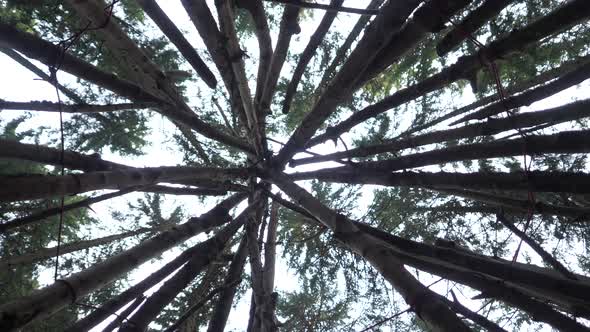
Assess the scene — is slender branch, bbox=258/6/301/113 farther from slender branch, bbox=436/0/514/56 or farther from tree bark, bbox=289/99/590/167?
slender branch, bbox=436/0/514/56

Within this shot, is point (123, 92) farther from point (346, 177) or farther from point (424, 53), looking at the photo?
point (424, 53)

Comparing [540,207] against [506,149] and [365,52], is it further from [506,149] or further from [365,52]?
[365,52]

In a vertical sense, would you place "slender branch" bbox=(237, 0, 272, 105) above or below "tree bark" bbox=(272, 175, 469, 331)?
above

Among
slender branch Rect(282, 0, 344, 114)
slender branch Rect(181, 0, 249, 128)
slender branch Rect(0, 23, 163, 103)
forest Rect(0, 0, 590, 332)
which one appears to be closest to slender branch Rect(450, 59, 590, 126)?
forest Rect(0, 0, 590, 332)

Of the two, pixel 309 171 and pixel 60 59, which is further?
pixel 309 171

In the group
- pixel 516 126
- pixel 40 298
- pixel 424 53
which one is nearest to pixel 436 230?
pixel 424 53

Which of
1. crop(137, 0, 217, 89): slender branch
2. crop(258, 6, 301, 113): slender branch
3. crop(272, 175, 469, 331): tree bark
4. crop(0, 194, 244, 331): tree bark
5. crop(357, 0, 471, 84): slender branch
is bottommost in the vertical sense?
crop(0, 194, 244, 331): tree bark

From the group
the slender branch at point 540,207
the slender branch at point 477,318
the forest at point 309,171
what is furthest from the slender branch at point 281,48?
the slender branch at point 477,318

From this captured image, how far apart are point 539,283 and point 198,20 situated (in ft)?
13.6

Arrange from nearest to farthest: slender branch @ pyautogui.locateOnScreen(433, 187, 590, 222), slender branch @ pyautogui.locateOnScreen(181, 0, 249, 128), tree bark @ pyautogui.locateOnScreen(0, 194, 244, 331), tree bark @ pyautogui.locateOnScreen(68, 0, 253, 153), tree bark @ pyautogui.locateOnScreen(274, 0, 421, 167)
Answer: tree bark @ pyautogui.locateOnScreen(0, 194, 244, 331) < tree bark @ pyautogui.locateOnScreen(274, 0, 421, 167) < tree bark @ pyautogui.locateOnScreen(68, 0, 253, 153) < slender branch @ pyautogui.locateOnScreen(433, 187, 590, 222) < slender branch @ pyautogui.locateOnScreen(181, 0, 249, 128)

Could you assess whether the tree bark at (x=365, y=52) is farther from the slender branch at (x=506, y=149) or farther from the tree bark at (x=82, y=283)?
the tree bark at (x=82, y=283)

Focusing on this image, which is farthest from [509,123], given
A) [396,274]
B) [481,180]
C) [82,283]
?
[82,283]

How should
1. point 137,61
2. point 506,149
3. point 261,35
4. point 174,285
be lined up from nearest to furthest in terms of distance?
point 506,149 → point 174,285 → point 137,61 → point 261,35

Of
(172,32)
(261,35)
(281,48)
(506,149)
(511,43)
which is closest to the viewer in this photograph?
(511,43)
